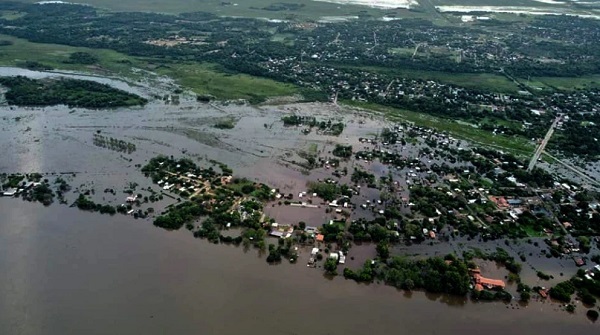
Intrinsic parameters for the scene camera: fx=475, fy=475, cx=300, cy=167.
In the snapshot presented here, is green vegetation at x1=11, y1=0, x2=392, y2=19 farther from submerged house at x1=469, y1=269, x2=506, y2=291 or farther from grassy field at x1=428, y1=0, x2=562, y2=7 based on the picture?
submerged house at x1=469, y1=269, x2=506, y2=291

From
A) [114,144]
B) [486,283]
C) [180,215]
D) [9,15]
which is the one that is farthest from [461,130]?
[9,15]

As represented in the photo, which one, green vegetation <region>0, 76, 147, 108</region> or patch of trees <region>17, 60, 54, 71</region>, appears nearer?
green vegetation <region>0, 76, 147, 108</region>

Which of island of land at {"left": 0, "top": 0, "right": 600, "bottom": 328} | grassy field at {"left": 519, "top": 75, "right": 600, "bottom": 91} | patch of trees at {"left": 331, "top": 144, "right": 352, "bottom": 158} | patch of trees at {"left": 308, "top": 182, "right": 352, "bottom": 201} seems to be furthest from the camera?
grassy field at {"left": 519, "top": 75, "right": 600, "bottom": 91}

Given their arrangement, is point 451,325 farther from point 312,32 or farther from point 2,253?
point 312,32

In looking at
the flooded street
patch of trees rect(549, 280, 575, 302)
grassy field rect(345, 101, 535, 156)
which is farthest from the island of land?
the flooded street

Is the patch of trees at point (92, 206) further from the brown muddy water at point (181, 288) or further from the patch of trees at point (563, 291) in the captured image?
the patch of trees at point (563, 291)

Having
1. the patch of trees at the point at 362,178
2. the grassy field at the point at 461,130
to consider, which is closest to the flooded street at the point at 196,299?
the patch of trees at the point at 362,178

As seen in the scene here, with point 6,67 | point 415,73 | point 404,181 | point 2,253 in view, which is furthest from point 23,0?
point 404,181
